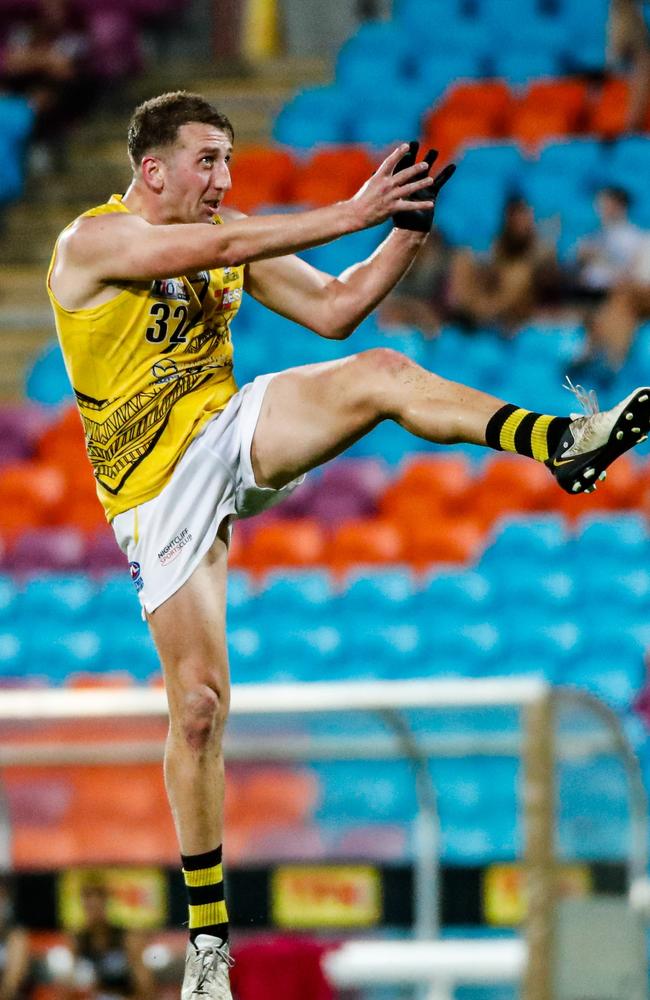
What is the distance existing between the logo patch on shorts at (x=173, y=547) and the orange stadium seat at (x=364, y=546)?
3957 mm

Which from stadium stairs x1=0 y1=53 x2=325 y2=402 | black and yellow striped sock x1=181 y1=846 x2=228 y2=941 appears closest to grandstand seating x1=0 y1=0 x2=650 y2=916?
stadium stairs x1=0 y1=53 x2=325 y2=402

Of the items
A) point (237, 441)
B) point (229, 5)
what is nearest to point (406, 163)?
point (237, 441)

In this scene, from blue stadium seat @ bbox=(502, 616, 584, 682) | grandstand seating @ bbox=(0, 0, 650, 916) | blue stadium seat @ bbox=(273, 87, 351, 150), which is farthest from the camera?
blue stadium seat @ bbox=(273, 87, 351, 150)

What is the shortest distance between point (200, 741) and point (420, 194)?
1234 millimetres

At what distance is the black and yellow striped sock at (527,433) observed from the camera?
11.8 ft

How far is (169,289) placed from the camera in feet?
12.9

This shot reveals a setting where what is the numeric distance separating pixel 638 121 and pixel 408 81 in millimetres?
1696

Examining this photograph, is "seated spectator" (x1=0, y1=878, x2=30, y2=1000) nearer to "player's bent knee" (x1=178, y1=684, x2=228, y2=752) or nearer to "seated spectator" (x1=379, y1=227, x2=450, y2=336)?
"player's bent knee" (x1=178, y1=684, x2=228, y2=752)

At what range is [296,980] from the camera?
5.67 m

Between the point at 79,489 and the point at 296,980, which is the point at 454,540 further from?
the point at 296,980

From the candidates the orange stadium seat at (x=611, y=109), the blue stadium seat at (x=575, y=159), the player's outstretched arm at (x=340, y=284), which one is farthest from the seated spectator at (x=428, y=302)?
the player's outstretched arm at (x=340, y=284)

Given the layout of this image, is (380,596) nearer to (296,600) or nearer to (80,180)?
(296,600)

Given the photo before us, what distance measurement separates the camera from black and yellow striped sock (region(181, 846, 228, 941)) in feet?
13.2

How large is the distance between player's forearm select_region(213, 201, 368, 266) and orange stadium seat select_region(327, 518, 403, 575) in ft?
14.2
